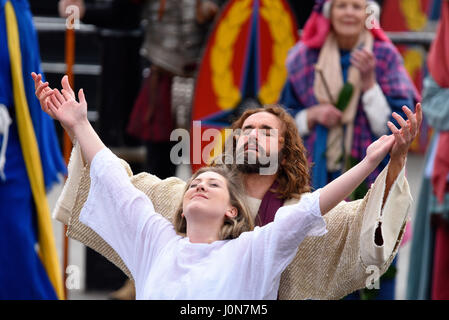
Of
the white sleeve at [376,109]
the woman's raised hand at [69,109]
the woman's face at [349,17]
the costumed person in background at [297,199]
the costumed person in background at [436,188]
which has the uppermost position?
the woman's raised hand at [69,109]

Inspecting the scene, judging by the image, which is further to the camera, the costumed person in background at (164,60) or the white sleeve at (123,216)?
the costumed person in background at (164,60)

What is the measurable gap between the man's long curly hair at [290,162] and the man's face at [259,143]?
0.09 feet

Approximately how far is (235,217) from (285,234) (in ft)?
1.07

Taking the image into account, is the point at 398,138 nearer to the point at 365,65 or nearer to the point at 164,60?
the point at 365,65

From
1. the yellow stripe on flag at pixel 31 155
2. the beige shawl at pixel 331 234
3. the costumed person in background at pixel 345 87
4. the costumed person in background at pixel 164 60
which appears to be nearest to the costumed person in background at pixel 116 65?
the costumed person in background at pixel 164 60

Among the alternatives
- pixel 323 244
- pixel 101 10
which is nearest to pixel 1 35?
pixel 101 10

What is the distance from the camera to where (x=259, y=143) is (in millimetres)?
4266

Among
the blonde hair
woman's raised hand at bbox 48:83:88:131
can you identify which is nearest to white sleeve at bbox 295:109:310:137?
the blonde hair

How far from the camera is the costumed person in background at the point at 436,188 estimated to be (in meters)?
6.55

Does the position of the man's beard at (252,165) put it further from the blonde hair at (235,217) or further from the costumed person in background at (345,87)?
the costumed person in background at (345,87)

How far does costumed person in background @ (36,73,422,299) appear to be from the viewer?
3.93m

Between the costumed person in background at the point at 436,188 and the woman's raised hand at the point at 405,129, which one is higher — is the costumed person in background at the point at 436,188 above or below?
below

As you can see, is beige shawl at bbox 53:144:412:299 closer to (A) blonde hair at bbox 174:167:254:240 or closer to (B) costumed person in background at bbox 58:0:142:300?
(A) blonde hair at bbox 174:167:254:240
